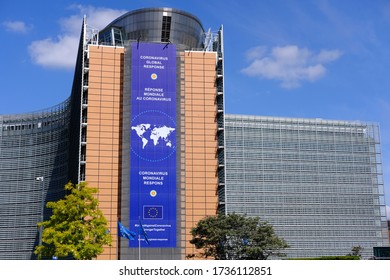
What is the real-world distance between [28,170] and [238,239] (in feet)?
267

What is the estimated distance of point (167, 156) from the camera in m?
87.1

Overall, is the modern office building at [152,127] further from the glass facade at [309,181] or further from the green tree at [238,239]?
the glass facade at [309,181]

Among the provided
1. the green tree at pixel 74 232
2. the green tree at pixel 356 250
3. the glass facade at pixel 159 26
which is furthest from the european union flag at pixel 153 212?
the green tree at pixel 356 250

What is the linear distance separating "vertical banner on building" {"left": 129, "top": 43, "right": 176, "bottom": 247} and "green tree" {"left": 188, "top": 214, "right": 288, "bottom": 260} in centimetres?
1486

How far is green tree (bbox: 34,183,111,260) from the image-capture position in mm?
56312

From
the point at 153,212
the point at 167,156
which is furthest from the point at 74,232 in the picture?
the point at 167,156

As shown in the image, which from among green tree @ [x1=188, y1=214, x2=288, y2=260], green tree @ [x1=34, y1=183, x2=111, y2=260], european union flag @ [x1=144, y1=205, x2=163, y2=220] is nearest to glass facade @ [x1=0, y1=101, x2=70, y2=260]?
european union flag @ [x1=144, y1=205, x2=163, y2=220]

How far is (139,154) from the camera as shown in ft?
283

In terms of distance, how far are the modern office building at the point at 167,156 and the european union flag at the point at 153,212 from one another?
162mm

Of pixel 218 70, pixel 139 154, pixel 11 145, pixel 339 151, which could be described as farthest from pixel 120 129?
pixel 339 151
